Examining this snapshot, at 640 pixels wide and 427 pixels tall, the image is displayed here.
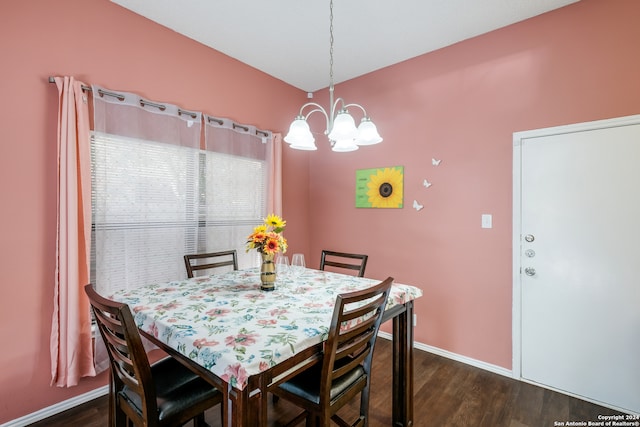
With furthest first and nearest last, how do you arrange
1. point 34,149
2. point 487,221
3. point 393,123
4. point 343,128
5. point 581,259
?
point 393,123 < point 487,221 < point 581,259 < point 34,149 < point 343,128

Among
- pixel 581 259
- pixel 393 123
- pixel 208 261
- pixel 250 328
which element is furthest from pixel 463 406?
pixel 393 123

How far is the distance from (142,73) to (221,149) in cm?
79

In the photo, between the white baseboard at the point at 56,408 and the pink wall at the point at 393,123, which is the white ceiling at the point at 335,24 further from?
the white baseboard at the point at 56,408

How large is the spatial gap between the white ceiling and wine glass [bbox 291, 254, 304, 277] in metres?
1.77

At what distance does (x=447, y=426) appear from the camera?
1758 mm

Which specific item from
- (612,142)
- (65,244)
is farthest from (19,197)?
(612,142)

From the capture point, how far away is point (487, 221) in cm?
240

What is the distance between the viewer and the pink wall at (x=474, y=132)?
6.52 ft

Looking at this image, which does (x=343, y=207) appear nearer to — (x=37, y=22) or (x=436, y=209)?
(x=436, y=209)

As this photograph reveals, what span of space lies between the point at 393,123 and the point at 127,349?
2.73 meters

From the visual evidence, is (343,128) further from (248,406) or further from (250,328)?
(248,406)

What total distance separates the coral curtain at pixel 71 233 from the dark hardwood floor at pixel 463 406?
293 millimetres

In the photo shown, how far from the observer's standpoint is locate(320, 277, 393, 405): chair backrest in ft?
3.69

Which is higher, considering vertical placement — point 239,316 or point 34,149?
point 34,149
